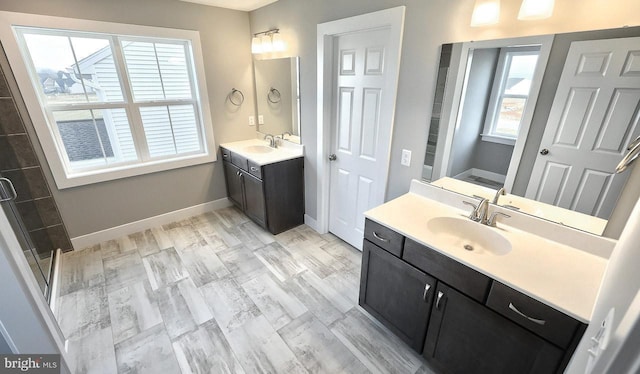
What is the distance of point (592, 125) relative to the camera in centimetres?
125

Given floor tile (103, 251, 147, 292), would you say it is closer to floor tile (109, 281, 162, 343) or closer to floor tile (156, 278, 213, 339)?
floor tile (109, 281, 162, 343)

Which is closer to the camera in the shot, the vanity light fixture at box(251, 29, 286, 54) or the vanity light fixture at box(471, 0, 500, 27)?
the vanity light fixture at box(471, 0, 500, 27)

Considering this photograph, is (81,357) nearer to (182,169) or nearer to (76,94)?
(182,169)

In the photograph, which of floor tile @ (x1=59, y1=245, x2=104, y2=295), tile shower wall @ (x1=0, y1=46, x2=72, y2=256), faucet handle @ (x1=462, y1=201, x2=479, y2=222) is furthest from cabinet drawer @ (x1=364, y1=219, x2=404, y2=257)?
tile shower wall @ (x1=0, y1=46, x2=72, y2=256)

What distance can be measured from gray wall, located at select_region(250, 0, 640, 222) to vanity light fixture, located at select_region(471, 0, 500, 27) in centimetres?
5

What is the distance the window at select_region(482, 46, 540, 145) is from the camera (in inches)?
54.3

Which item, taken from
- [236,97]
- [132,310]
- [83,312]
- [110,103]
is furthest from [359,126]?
[83,312]

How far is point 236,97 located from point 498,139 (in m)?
2.88

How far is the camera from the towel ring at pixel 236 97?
10.8 ft

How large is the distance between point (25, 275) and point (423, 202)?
2.24 metres

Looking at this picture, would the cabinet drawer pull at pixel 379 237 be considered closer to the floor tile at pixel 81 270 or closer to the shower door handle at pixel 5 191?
the floor tile at pixel 81 270

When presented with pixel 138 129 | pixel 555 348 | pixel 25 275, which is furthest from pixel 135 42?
pixel 555 348

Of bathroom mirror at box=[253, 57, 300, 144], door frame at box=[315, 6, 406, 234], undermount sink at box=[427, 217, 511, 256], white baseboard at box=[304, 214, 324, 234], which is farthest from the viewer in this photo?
white baseboard at box=[304, 214, 324, 234]

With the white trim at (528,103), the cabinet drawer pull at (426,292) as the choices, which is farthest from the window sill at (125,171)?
the cabinet drawer pull at (426,292)
